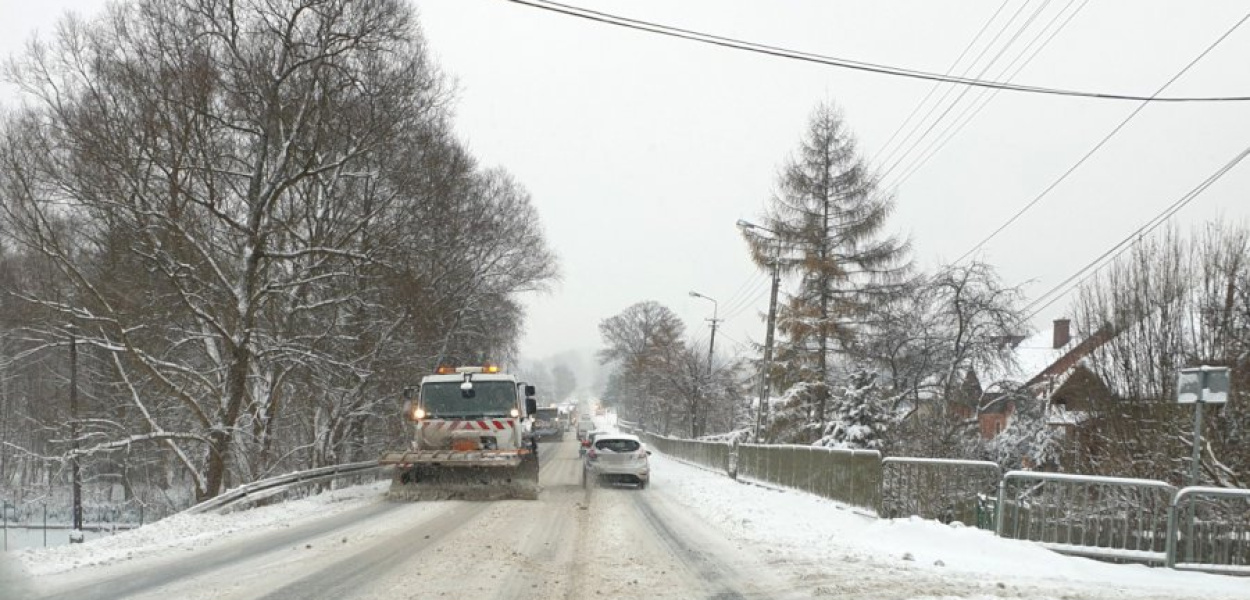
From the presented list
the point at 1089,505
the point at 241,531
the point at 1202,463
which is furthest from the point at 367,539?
the point at 1202,463

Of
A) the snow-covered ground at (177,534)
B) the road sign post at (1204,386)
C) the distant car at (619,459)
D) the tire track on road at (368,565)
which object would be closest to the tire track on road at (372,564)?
the tire track on road at (368,565)

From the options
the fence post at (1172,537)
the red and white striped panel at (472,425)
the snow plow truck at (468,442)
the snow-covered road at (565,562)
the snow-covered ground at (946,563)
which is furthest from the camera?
the red and white striped panel at (472,425)

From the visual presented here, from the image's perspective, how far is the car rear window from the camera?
72.2ft

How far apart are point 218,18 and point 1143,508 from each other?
19.0 m

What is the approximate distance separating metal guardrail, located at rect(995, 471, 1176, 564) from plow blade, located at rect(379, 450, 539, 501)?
9400 mm

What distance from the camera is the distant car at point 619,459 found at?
2166 centimetres

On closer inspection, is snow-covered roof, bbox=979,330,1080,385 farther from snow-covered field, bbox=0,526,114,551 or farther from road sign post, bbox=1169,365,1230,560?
snow-covered field, bbox=0,526,114,551

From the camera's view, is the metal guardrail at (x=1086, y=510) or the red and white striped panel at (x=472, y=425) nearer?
the metal guardrail at (x=1086, y=510)

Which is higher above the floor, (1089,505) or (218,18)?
(218,18)

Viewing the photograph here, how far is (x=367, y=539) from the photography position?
10461mm

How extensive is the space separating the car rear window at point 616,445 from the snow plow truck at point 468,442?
378cm

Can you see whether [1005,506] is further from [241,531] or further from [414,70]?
[414,70]

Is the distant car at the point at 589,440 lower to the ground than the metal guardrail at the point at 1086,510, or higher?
lower

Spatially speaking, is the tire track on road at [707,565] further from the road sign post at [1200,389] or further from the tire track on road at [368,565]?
the road sign post at [1200,389]
